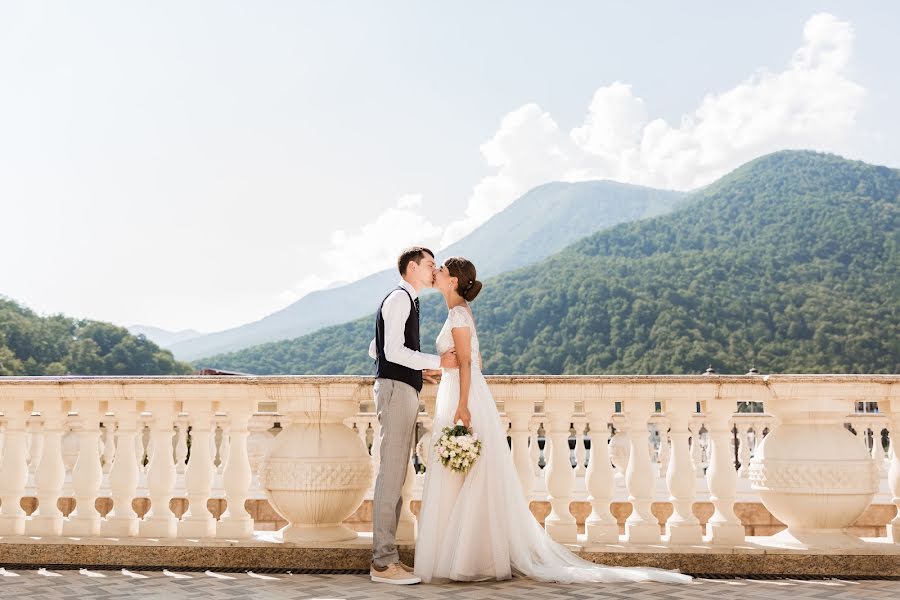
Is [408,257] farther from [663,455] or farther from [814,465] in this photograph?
[663,455]

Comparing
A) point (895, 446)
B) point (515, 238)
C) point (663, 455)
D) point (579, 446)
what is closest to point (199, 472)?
point (895, 446)

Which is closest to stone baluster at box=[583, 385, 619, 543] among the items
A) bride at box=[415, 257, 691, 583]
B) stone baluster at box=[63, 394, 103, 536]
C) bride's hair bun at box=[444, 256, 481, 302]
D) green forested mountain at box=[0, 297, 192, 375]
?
bride at box=[415, 257, 691, 583]

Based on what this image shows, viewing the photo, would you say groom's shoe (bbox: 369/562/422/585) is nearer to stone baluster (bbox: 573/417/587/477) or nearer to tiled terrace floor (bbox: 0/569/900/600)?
tiled terrace floor (bbox: 0/569/900/600)

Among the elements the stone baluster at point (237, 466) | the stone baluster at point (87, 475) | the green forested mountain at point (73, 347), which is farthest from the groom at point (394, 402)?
the green forested mountain at point (73, 347)

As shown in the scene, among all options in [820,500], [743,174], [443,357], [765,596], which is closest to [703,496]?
Answer: [820,500]

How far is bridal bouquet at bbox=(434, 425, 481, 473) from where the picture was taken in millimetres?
4691

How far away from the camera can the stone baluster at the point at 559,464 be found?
511 cm

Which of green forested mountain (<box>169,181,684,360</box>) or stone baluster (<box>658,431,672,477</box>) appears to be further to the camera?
green forested mountain (<box>169,181,684,360</box>)

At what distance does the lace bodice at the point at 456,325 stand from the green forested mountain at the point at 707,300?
48.5 m

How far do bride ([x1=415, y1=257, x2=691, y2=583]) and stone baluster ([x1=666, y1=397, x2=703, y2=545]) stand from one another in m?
0.44

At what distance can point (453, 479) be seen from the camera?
4.81 metres

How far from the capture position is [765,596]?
4.32 m

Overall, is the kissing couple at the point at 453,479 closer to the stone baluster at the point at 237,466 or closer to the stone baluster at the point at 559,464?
the stone baluster at the point at 559,464

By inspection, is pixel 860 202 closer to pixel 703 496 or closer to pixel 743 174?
pixel 743 174
